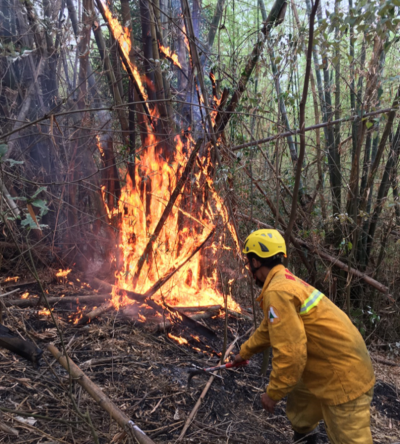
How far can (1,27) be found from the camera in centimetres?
569

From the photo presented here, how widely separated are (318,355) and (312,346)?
0.07m

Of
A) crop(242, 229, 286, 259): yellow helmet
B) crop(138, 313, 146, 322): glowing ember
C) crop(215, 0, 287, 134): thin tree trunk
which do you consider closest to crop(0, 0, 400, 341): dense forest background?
crop(215, 0, 287, 134): thin tree trunk

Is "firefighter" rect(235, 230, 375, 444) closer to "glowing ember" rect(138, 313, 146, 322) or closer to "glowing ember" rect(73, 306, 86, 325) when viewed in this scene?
"glowing ember" rect(138, 313, 146, 322)

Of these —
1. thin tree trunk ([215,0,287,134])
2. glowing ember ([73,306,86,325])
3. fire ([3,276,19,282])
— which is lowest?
glowing ember ([73,306,86,325])

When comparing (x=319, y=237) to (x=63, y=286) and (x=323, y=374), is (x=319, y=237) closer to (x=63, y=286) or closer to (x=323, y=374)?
(x=323, y=374)

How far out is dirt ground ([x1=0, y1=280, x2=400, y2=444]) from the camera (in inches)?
114

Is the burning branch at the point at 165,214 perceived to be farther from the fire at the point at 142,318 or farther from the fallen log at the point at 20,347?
the fallen log at the point at 20,347

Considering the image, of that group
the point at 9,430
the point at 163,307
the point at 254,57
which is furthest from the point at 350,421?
the point at 254,57

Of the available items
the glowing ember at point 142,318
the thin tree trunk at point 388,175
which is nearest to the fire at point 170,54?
the thin tree trunk at point 388,175

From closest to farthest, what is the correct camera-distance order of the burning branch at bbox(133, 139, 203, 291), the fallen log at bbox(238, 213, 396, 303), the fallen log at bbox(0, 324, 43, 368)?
the fallen log at bbox(0, 324, 43, 368) → the burning branch at bbox(133, 139, 203, 291) → the fallen log at bbox(238, 213, 396, 303)

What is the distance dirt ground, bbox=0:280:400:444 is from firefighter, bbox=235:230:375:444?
37.8 inches

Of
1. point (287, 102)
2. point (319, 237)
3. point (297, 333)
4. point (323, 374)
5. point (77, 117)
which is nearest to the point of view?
point (297, 333)

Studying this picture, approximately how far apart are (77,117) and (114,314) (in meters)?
3.35

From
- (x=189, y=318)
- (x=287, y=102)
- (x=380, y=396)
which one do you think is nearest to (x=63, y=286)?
(x=189, y=318)
